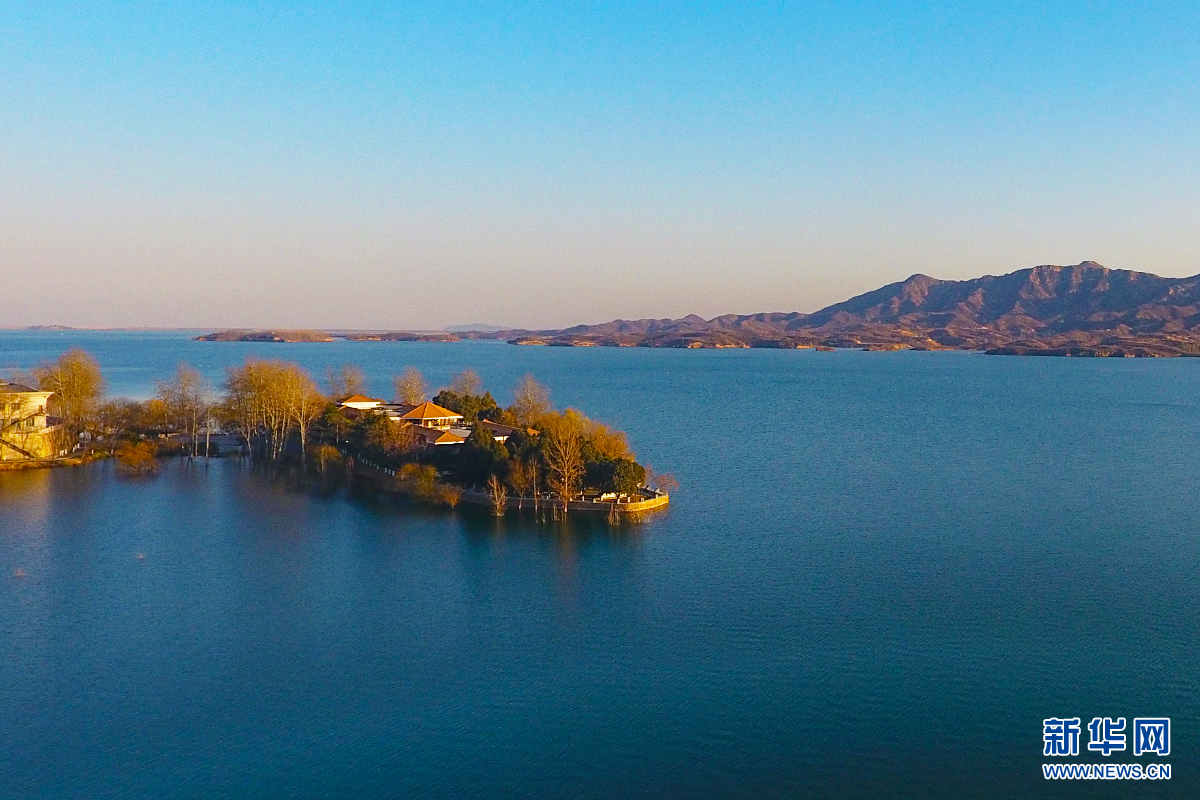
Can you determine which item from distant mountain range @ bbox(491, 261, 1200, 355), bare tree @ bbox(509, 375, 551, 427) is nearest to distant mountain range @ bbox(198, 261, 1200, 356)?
distant mountain range @ bbox(491, 261, 1200, 355)

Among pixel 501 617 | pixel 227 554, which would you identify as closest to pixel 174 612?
pixel 227 554

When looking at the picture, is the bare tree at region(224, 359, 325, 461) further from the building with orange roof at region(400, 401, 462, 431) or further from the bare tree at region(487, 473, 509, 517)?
the bare tree at region(487, 473, 509, 517)

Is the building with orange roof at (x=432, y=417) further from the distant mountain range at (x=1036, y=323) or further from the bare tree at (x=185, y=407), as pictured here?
the distant mountain range at (x=1036, y=323)

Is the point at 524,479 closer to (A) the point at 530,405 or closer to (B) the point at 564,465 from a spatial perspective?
(B) the point at 564,465

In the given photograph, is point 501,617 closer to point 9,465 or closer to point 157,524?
point 157,524

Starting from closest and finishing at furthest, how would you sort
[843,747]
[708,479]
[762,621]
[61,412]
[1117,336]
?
[843,747]
[762,621]
[708,479]
[61,412]
[1117,336]

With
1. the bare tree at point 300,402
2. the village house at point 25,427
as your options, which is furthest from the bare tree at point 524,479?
the village house at point 25,427
